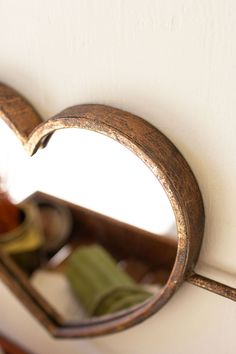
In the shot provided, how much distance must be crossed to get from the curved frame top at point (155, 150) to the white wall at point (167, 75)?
13mm

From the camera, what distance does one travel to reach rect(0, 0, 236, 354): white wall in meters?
0.29

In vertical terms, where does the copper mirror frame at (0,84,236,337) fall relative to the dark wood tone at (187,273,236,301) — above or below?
above

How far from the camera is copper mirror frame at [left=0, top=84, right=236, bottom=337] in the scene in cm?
32

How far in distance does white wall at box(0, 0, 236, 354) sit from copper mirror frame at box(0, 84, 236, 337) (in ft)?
0.04

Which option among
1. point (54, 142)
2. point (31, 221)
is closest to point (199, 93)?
point (54, 142)

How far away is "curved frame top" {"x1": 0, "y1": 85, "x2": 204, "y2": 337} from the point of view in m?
0.32

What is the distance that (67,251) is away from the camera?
2.31 feet

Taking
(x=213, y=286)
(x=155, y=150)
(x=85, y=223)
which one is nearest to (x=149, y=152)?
(x=155, y=150)

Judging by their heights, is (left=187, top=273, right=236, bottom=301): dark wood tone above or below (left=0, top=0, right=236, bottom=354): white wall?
below

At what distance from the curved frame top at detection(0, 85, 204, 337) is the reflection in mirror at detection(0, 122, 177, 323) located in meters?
0.02

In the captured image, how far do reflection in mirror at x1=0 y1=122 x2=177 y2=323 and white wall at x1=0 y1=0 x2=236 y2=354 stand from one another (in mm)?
46

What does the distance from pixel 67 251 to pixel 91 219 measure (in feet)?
0.61

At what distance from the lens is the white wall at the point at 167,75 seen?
0.29 m

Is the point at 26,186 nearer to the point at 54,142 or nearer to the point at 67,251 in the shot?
the point at 54,142
